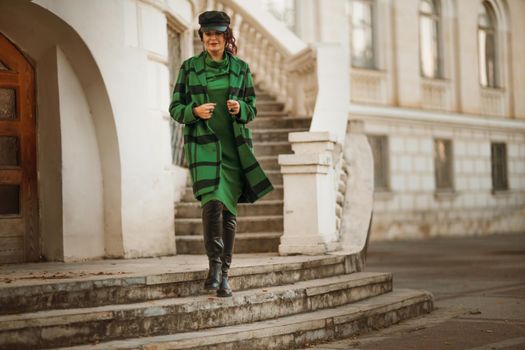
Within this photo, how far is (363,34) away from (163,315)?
20.5 m

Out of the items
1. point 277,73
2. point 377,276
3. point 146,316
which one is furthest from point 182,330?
point 277,73

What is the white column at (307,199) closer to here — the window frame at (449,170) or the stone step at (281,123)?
the stone step at (281,123)

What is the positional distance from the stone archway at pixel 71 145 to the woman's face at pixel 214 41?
2448 millimetres

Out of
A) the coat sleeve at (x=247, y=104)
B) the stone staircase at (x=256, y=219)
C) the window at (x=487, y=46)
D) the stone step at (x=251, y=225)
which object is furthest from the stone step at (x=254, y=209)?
the window at (x=487, y=46)

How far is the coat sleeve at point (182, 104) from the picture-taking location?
6.62m

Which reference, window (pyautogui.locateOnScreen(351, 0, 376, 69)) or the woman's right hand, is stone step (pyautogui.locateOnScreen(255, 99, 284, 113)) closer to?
the woman's right hand

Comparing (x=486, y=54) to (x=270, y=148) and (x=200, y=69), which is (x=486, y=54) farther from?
(x=200, y=69)

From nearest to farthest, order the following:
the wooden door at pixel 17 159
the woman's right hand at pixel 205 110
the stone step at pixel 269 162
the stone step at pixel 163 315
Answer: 1. the stone step at pixel 163 315
2. the woman's right hand at pixel 205 110
3. the wooden door at pixel 17 159
4. the stone step at pixel 269 162

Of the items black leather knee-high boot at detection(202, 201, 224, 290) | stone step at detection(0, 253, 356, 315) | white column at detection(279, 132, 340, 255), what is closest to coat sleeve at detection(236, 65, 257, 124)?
black leather knee-high boot at detection(202, 201, 224, 290)

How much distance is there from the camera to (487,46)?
2994 centimetres

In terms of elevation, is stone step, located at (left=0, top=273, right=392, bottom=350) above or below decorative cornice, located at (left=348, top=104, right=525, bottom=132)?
below

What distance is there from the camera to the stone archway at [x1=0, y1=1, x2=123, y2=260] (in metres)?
8.83

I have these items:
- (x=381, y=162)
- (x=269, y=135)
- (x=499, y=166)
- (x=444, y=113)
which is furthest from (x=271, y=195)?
(x=499, y=166)

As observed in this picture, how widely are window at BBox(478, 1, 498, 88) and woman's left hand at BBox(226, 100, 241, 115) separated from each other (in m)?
23.9
